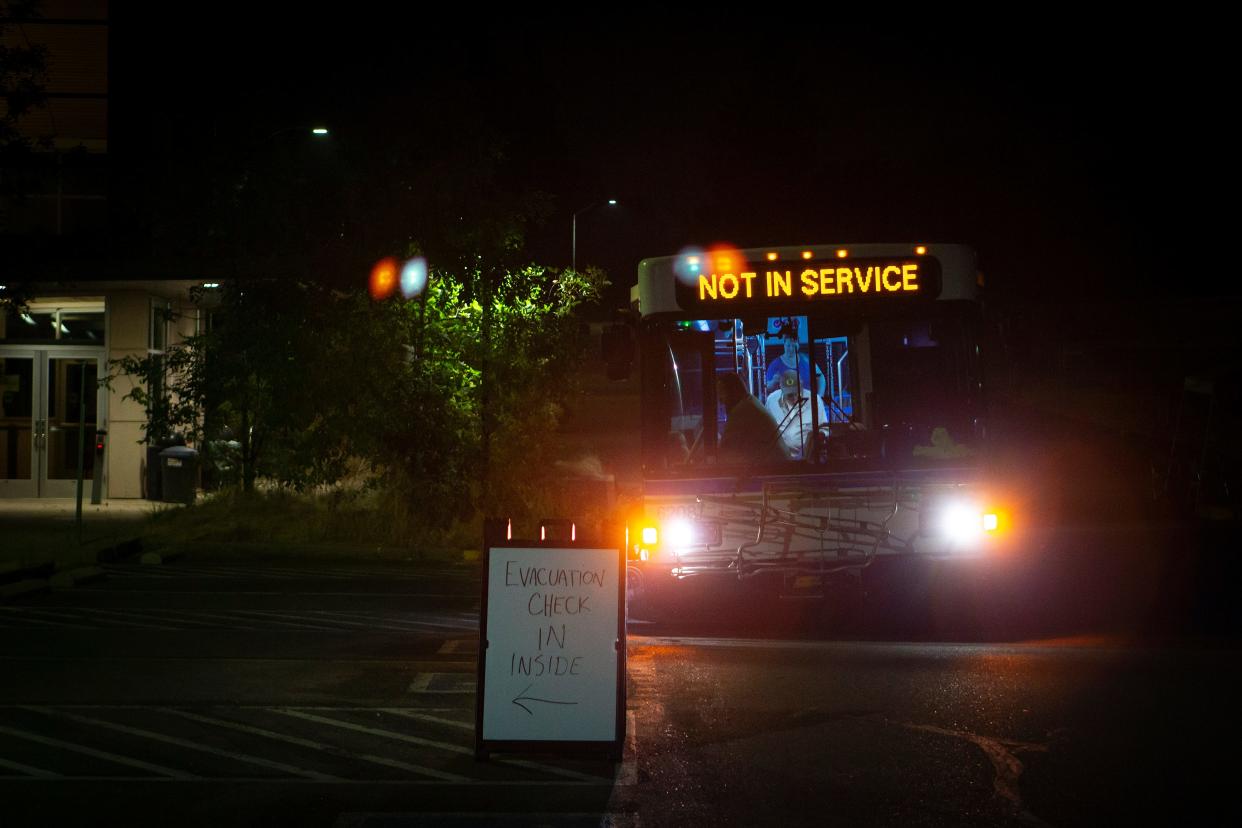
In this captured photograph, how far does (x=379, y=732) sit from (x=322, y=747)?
0.42 meters

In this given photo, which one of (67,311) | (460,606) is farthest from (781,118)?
(460,606)

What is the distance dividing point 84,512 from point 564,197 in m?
40.4

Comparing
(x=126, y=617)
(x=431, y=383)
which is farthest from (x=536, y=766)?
(x=431, y=383)

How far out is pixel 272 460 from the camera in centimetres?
1995

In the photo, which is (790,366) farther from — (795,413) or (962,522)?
(962,522)

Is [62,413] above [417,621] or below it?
above

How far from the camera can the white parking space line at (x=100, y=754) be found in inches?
255

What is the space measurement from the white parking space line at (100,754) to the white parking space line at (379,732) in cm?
115

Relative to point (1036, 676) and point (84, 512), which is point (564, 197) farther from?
point (1036, 676)

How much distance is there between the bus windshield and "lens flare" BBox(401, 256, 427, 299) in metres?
7.56

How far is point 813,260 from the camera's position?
1098cm

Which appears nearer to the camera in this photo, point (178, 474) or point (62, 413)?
point (178, 474)

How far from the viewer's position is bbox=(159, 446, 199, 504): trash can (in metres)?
23.0

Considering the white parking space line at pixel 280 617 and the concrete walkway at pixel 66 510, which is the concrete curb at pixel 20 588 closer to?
the white parking space line at pixel 280 617
